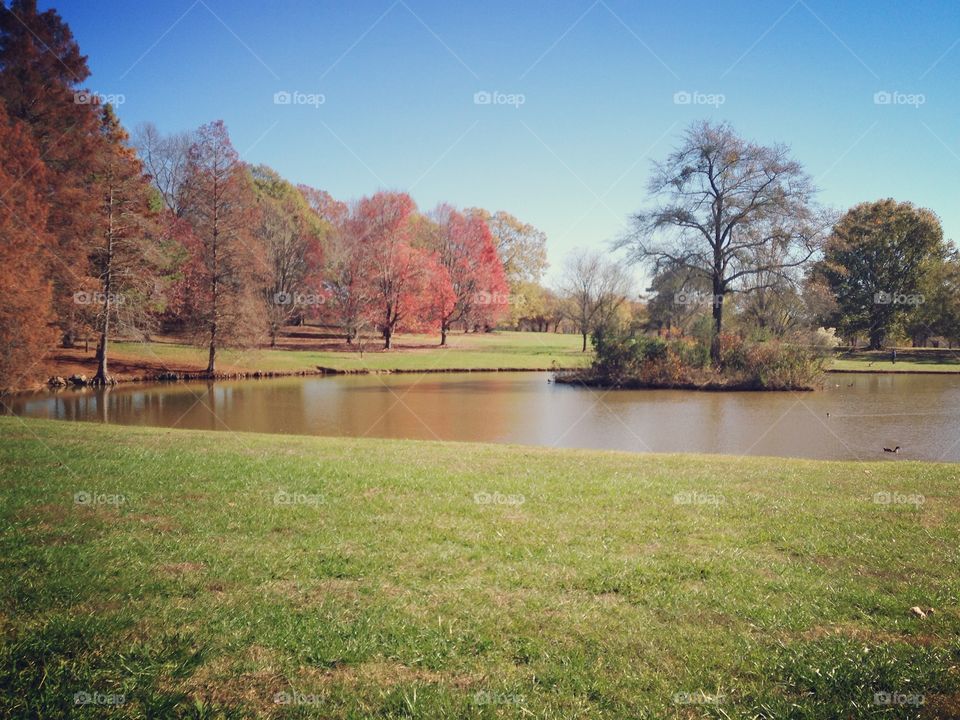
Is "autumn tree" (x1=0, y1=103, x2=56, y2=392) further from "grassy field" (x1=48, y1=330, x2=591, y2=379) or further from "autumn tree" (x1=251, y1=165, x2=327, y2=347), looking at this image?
"autumn tree" (x1=251, y1=165, x2=327, y2=347)

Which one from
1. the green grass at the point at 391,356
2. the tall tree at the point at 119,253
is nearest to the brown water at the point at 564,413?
the tall tree at the point at 119,253

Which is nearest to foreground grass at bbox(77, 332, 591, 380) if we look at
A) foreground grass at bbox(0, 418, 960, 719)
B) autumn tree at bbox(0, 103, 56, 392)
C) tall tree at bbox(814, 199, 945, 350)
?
autumn tree at bbox(0, 103, 56, 392)

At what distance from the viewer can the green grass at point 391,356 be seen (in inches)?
1394

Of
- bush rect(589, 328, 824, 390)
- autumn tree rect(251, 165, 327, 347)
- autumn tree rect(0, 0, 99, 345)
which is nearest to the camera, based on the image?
autumn tree rect(0, 0, 99, 345)

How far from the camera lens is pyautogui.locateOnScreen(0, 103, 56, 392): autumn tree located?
2239cm

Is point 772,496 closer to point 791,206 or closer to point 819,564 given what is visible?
point 819,564

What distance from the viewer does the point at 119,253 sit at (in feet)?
97.1

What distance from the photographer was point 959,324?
5375 centimetres

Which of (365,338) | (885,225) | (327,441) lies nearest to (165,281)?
(365,338)

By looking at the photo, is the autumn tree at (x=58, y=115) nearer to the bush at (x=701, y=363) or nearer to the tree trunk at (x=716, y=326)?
the bush at (x=701, y=363)

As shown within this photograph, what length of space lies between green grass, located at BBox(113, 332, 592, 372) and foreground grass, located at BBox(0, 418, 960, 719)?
91.5ft

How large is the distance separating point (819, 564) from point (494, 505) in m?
3.65

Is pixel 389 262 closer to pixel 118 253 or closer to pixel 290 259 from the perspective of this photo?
pixel 290 259

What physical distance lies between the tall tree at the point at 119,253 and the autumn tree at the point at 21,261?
8.24 feet
